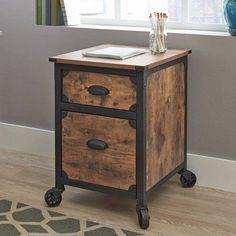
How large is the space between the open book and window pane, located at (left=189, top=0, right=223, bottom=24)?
1.35ft

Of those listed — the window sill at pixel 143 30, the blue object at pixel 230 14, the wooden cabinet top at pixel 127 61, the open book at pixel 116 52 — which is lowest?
the wooden cabinet top at pixel 127 61

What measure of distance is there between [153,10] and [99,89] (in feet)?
2.61

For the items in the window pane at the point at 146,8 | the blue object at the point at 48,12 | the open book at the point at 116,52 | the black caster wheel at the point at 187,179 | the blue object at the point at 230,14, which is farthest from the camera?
the blue object at the point at 48,12

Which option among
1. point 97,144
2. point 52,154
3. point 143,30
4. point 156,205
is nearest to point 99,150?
point 97,144

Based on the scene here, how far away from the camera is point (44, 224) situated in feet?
8.98

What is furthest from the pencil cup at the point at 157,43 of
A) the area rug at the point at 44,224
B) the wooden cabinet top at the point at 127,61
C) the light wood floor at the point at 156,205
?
the area rug at the point at 44,224

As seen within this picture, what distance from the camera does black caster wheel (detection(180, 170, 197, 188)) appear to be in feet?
10.3

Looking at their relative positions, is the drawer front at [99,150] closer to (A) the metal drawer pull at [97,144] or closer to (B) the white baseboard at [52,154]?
(A) the metal drawer pull at [97,144]

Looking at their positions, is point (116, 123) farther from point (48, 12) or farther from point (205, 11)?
point (48, 12)

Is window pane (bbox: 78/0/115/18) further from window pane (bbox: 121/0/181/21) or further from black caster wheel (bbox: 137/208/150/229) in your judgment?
black caster wheel (bbox: 137/208/150/229)

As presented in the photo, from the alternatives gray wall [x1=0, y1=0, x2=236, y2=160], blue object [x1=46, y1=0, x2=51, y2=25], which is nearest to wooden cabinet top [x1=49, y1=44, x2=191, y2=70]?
gray wall [x1=0, y1=0, x2=236, y2=160]

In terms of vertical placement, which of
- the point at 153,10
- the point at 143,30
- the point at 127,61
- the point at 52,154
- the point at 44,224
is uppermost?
the point at 153,10

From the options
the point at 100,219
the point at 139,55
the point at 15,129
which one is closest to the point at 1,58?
the point at 15,129

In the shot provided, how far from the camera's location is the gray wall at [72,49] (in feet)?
9.95
